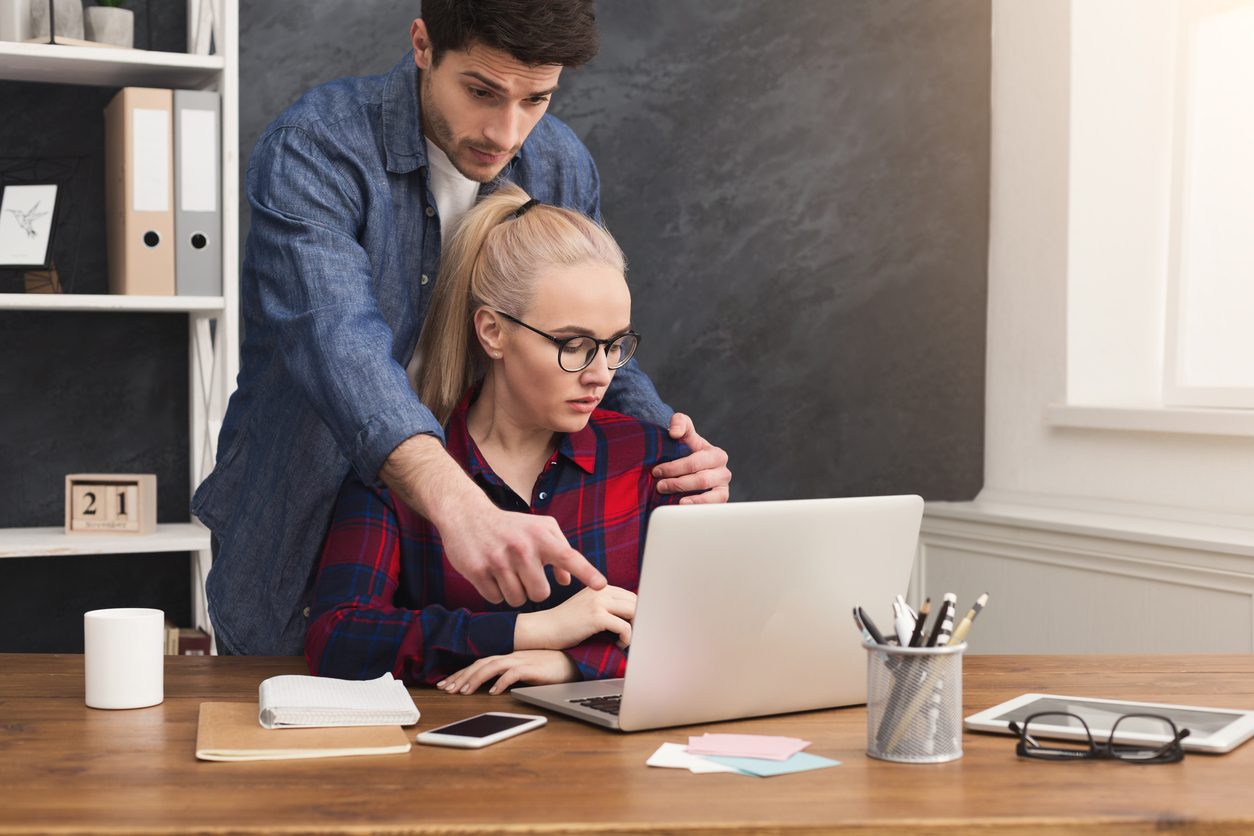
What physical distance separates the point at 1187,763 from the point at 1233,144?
→ 2342 millimetres

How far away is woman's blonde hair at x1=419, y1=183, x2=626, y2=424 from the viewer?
1693 millimetres

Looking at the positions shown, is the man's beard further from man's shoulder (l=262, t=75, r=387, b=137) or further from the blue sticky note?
the blue sticky note

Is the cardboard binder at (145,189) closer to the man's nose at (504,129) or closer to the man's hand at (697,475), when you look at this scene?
the man's nose at (504,129)

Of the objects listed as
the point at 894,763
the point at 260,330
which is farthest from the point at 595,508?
the point at 894,763

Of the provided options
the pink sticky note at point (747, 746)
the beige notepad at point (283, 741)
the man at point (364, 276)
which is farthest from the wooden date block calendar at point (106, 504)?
the pink sticky note at point (747, 746)

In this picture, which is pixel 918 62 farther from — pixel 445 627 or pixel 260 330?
pixel 445 627

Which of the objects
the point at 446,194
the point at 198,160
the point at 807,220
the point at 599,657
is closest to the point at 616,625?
the point at 599,657

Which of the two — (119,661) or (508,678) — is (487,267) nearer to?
(508,678)

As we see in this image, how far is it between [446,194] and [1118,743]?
1.25 m

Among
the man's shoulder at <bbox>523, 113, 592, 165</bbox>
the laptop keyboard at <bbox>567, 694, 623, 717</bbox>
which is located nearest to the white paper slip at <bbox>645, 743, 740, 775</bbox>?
the laptop keyboard at <bbox>567, 694, 623, 717</bbox>

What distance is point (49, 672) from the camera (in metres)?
1.43

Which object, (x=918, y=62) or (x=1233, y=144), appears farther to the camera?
(x=918, y=62)

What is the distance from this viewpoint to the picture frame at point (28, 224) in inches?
96.9

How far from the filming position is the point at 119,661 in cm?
124
